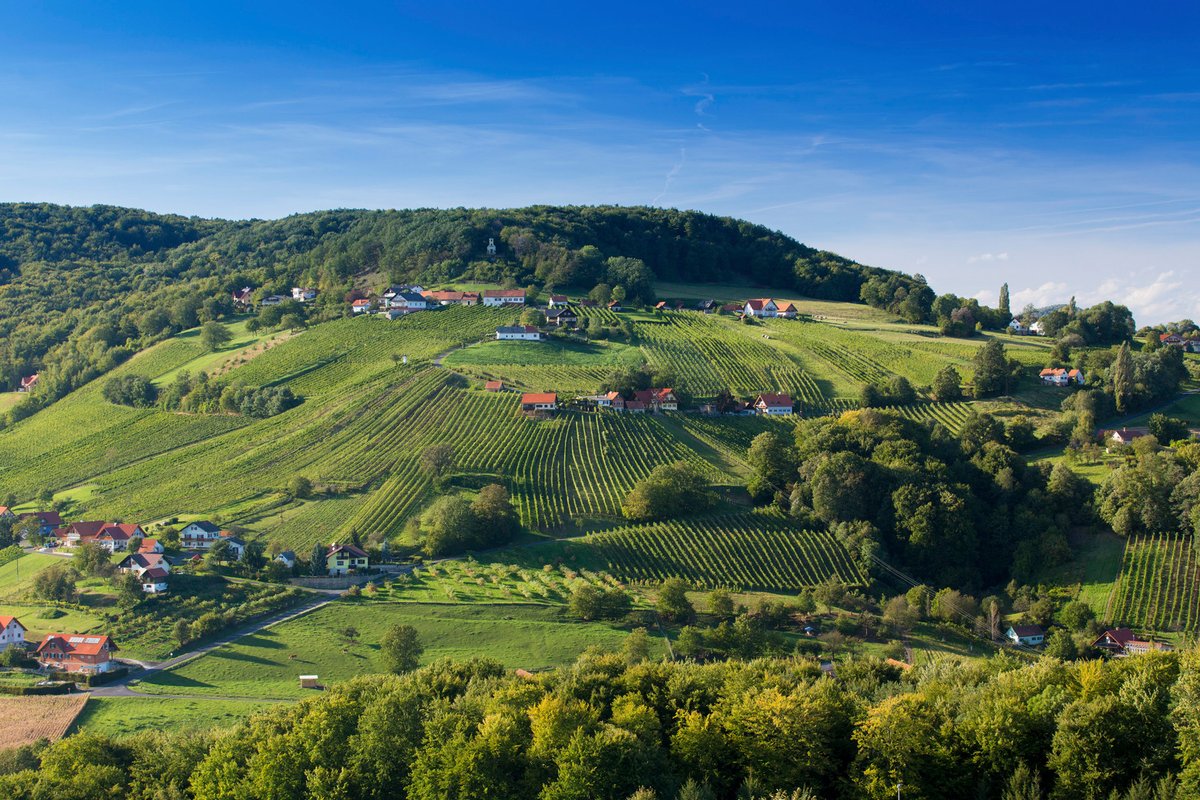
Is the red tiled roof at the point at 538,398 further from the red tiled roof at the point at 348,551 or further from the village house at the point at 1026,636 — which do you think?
the village house at the point at 1026,636

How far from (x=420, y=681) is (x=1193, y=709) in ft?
76.9

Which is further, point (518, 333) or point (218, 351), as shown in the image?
point (218, 351)

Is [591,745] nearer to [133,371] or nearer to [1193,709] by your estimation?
[1193,709]

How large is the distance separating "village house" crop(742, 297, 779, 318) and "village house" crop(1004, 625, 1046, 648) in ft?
209

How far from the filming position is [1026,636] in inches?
1928

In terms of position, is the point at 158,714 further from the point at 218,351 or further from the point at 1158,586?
the point at 218,351

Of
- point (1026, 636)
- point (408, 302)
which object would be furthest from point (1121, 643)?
point (408, 302)

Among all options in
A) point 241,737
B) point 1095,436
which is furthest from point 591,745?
point 1095,436

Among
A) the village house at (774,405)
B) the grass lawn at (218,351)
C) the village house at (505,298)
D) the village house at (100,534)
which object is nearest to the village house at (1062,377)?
the village house at (774,405)

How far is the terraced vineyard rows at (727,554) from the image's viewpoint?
5344 centimetres

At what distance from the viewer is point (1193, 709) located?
81.6ft

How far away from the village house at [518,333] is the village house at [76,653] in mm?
50917

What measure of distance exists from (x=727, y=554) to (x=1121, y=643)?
19897 millimetres

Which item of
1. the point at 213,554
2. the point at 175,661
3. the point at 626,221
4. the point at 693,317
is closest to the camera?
the point at 175,661
